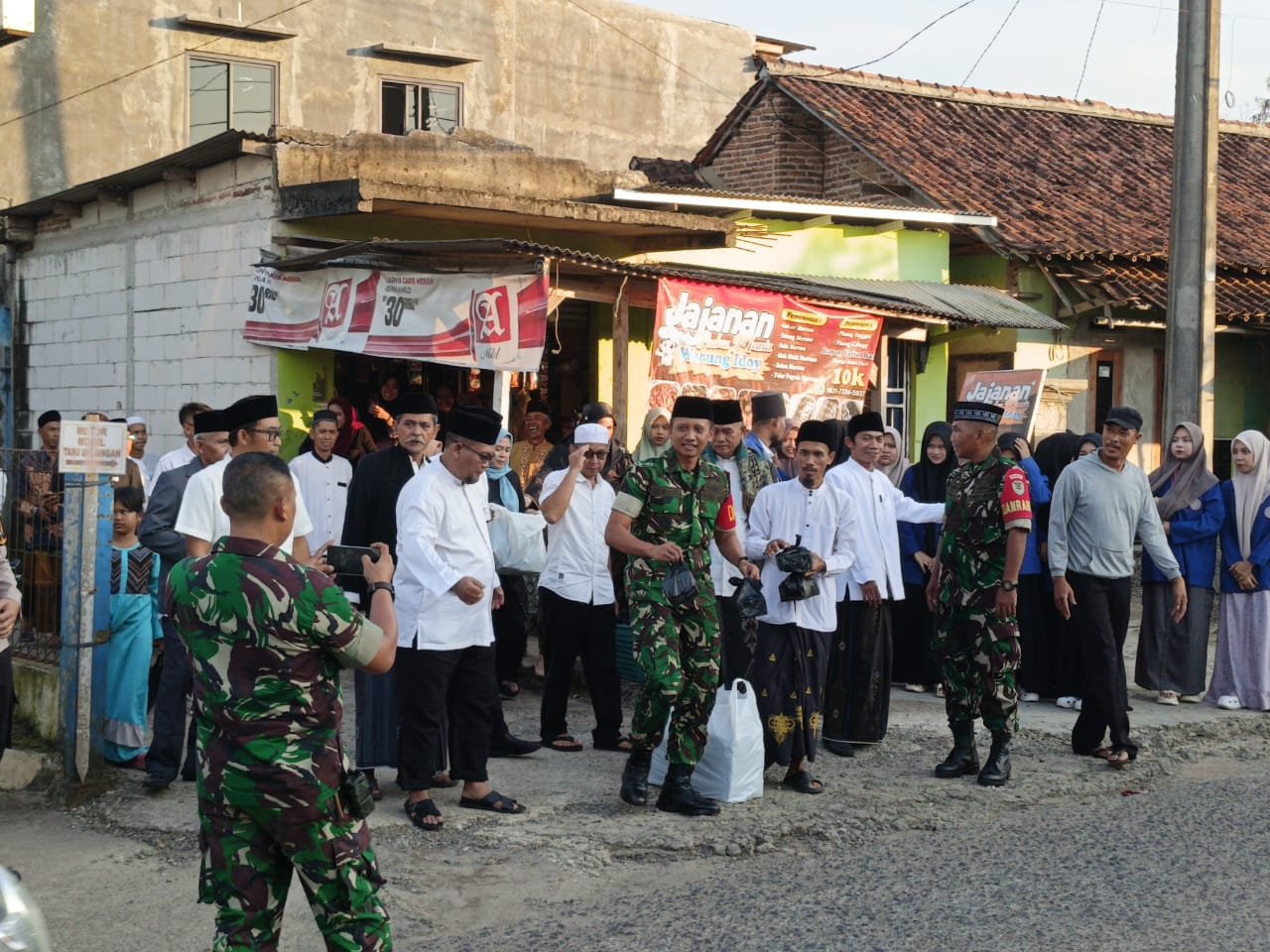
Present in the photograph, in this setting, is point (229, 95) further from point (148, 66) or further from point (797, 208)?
point (797, 208)

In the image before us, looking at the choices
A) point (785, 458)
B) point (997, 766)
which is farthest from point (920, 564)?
point (997, 766)

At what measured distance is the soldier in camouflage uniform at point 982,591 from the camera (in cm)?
755

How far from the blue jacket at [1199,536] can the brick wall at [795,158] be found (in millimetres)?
9754

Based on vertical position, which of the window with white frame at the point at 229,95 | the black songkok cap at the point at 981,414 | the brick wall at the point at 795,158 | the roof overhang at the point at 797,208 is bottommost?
the black songkok cap at the point at 981,414

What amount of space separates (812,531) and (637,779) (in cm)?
160

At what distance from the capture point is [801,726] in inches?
289

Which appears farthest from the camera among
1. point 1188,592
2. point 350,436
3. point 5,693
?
point 350,436

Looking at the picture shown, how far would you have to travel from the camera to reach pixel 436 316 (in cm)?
1188

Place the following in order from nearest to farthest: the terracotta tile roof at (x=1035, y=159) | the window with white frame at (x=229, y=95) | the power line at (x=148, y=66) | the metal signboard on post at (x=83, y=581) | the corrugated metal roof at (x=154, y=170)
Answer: the metal signboard on post at (x=83, y=581) → the corrugated metal roof at (x=154, y=170) → the terracotta tile roof at (x=1035, y=159) → the power line at (x=148, y=66) → the window with white frame at (x=229, y=95)

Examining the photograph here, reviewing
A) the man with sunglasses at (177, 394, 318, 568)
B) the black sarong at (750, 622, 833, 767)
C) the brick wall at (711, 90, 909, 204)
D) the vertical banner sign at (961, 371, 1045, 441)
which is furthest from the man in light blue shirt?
the brick wall at (711, 90, 909, 204)

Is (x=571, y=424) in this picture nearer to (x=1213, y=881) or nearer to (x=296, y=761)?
(x=1213, y=881)

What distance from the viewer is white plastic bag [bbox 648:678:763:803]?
7000mm

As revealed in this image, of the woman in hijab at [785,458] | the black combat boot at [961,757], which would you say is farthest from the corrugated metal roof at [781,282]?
the black combat boot at [961,757]

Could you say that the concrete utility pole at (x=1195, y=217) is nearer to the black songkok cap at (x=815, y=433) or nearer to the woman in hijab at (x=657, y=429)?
the woman in hijab at (x=657, y=429)
